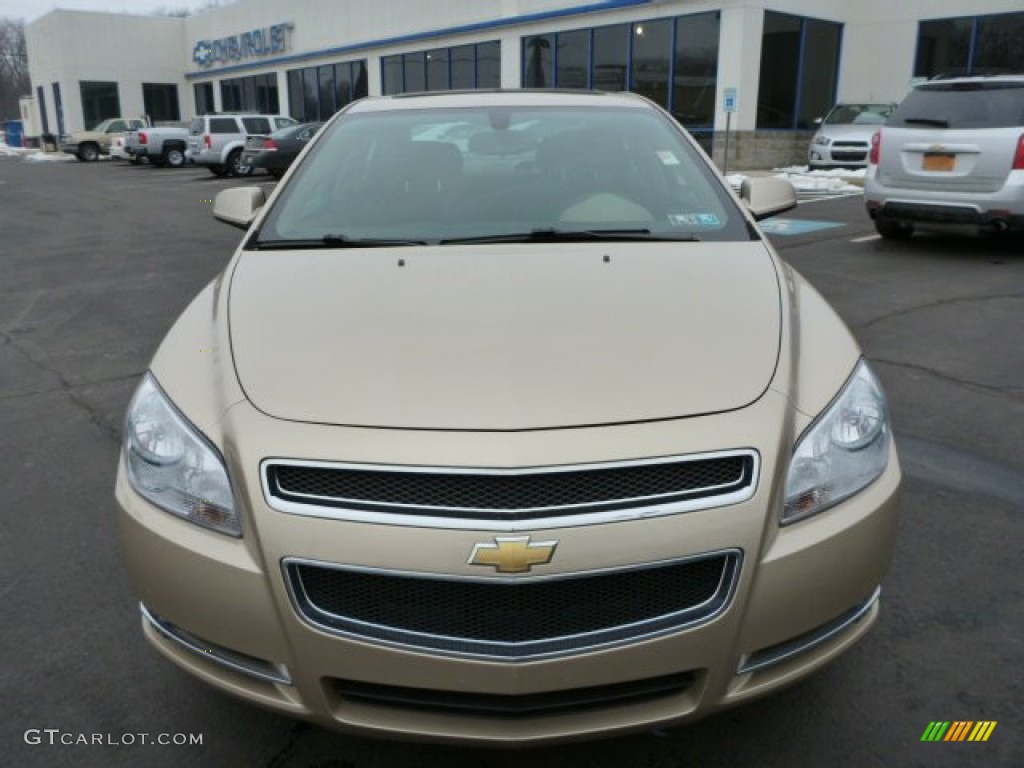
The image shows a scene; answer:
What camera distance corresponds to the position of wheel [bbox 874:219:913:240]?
9922 millimetres

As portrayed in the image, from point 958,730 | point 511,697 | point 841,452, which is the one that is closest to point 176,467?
point 511,697

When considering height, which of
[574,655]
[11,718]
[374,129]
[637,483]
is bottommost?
[11,718]

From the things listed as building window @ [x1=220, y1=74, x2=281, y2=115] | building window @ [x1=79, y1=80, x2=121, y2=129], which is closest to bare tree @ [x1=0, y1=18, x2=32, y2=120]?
building window @ [x1=79, y1=80, x2=121, y2=129]

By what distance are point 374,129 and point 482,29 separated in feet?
78.9

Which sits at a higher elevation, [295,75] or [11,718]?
[295,75]

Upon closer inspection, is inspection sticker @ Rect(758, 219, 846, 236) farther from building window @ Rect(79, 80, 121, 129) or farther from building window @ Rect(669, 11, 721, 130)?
building window @ Rect(79, 80, 121, 129)

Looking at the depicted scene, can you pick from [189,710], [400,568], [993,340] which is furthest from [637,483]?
[993,340]

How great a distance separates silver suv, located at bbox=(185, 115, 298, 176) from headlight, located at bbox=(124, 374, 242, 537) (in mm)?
22988

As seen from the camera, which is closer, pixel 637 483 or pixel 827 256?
pixel 637 483

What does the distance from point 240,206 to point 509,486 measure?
2.32m

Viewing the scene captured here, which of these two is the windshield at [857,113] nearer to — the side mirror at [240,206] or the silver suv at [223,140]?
the silver suv at [223,140]

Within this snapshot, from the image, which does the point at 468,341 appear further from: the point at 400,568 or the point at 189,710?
the point at 189,710

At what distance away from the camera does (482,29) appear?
2562cm

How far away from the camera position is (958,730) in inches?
89.6
